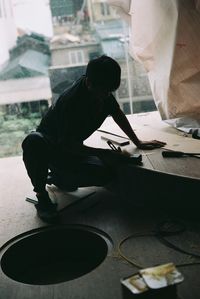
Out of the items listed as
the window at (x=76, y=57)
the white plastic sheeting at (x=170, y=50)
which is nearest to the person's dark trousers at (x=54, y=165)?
the white plastic sheeting at (x=170, y=50)

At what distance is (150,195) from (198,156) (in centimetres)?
43

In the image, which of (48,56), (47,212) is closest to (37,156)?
(47,212)

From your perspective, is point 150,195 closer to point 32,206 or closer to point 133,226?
point 133,226

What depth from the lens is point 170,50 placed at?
8.58ft

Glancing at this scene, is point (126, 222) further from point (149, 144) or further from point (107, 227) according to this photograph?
point (149, 144)

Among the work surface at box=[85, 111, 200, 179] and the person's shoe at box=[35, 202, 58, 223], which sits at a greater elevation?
the work surface at box=[85, 111, 200, 179]

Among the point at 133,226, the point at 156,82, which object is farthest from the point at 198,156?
the point at 156,82

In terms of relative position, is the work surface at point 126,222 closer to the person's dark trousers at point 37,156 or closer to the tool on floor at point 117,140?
the tool on floor at point 117,140

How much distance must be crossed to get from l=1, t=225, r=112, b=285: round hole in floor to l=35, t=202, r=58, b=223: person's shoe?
A: 0.24 feet

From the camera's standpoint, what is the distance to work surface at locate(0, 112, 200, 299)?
1691 millimetres

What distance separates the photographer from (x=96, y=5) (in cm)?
377

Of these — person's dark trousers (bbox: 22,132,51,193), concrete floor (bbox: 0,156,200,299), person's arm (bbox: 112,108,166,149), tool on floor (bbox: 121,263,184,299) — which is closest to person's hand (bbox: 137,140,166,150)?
person's arm (bbox: 112,108,166,149)

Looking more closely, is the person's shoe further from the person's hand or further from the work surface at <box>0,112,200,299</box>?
the person's hand

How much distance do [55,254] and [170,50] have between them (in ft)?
5.81
